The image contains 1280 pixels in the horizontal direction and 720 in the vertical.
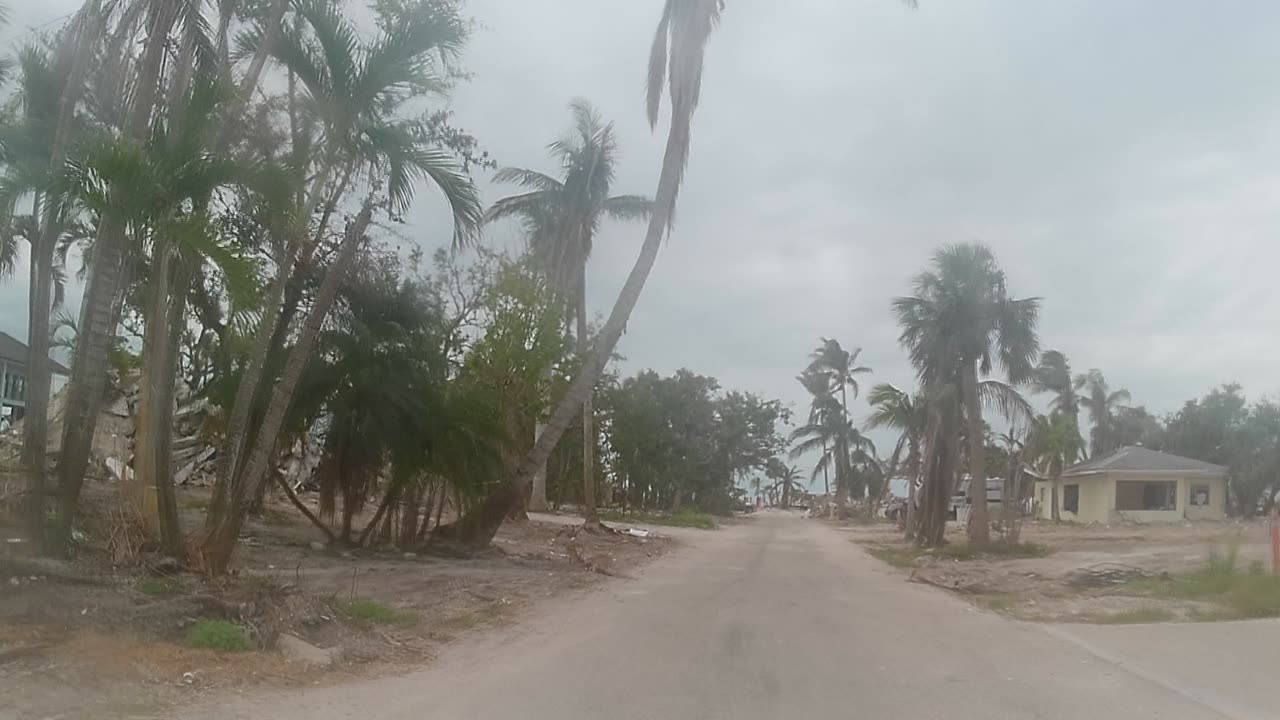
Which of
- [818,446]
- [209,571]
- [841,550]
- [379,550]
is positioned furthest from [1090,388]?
[209,571]

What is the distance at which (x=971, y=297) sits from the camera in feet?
91.9

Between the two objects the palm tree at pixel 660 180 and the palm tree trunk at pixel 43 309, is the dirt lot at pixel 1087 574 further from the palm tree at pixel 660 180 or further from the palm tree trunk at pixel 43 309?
the palm tree trunk at pixel 43 309

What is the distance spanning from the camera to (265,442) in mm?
13273

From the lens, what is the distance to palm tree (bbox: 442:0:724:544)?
795 inches

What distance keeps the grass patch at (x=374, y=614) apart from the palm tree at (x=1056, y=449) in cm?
4679

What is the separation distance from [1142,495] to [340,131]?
4323 cm

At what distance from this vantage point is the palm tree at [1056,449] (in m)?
54.6

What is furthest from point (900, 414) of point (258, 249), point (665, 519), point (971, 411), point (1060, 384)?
point (1060, 384)

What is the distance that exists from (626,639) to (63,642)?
215 inches

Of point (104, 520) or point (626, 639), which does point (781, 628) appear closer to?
point (626, 639)

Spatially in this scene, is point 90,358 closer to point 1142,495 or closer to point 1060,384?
point 1142,495

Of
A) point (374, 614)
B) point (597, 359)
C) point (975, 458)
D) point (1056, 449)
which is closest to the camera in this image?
point (374, 614)

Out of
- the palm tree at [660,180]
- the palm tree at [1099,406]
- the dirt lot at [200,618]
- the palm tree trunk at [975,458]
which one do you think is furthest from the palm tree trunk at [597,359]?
the palm tree at [1099,406]

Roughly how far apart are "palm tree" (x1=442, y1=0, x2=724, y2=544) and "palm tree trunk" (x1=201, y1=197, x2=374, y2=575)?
6.76 meters
